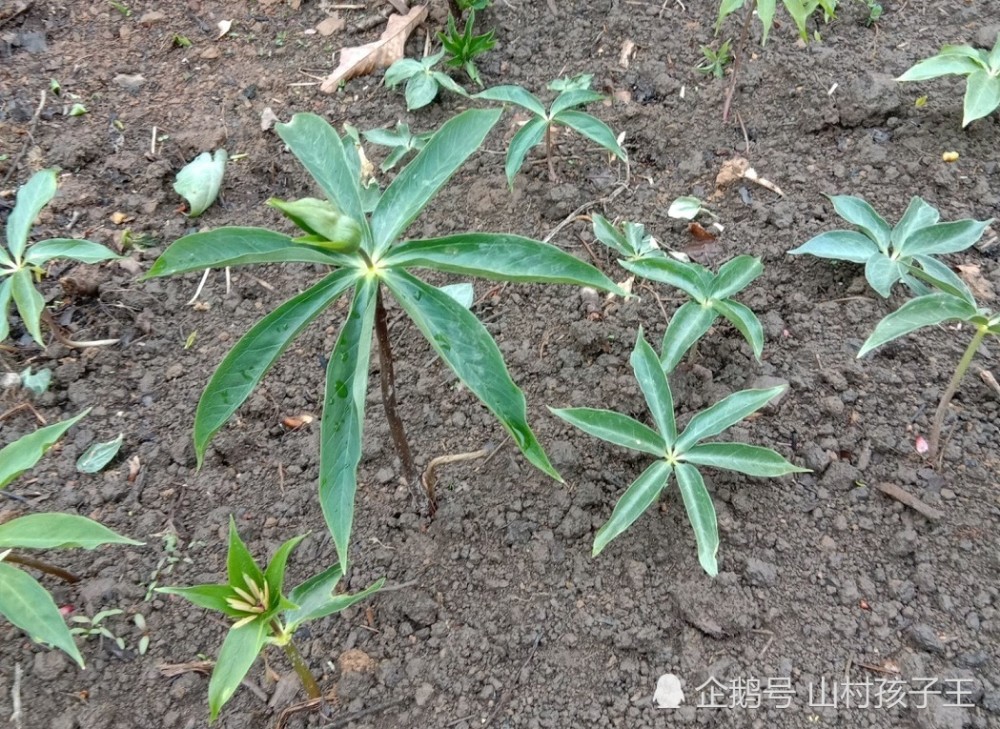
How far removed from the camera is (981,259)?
220 cm

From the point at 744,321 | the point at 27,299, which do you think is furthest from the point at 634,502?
the point at 27,299

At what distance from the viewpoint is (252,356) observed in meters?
1.34

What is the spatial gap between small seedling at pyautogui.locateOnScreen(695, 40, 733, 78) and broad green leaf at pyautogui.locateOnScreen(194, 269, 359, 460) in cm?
191

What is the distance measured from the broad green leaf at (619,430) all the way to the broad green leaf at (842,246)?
Result: 71cm

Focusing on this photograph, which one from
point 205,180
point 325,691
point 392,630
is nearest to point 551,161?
point 205,180

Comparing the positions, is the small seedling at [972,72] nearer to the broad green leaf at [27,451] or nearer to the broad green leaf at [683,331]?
the broad green leaf at [683,331]

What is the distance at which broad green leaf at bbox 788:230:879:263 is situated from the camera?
78.8 inches

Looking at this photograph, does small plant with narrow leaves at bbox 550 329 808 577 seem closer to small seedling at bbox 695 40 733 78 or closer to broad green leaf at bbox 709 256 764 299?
broad green leaf at bbox 709 256 764 299

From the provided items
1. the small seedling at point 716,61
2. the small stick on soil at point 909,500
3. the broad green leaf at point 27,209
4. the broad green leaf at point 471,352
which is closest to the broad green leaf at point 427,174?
the broad green leaf at point 471,352

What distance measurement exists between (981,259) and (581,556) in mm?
1558

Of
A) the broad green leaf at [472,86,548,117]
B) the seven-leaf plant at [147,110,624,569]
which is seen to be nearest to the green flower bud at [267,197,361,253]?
the seven-leaf plant at [147,110,624,569]

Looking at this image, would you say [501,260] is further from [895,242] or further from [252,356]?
[895,242]

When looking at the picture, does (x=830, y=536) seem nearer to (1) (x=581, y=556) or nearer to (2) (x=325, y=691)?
(1) (x=581, y=556)

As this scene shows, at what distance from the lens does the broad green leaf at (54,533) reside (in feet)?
4.97
